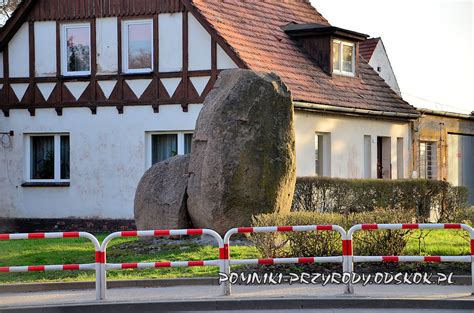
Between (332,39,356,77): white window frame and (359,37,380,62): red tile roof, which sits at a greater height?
(359,37,380,62): red tile roof

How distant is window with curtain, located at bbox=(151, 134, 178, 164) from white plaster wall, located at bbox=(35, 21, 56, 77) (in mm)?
3543

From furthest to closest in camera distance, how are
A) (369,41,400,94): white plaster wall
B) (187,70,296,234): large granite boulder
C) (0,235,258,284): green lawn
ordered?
(369,41,400,94): white plaster wall, (187,70,296,234): large granite boulder, (0,235,258,284): green lawn

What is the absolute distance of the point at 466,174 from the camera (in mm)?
39375

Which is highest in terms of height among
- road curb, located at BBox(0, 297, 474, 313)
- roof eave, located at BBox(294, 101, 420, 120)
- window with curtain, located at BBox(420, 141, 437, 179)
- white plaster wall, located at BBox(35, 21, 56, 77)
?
white plaster wall, located at BBox(35, 21, 56, 77)

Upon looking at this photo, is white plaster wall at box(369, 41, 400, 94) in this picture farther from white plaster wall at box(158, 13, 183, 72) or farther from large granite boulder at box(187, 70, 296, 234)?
large granite boulder at box(187, 70, 296, 234)

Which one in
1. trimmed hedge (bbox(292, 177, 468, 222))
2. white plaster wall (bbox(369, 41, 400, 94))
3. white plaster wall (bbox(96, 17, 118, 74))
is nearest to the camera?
trimmed hedge (bbox(292, 177, 468, 222))

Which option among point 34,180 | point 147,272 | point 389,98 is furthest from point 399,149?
point 147,272

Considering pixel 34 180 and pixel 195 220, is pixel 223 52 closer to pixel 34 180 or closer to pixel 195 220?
pixel 34 180

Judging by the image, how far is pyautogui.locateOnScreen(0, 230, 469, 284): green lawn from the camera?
1666 centimetres

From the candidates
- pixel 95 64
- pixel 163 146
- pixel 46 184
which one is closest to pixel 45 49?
pixel 95 64

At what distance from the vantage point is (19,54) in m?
30.1

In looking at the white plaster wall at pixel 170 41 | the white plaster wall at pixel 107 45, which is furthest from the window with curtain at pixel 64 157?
the white plaster wall at pixel 170 41

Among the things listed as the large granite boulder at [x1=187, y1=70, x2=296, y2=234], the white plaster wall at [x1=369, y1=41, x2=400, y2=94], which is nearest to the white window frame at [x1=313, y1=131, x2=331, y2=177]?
the large granite boulder at [x1=187, y1=70, x2=296, y2=234]

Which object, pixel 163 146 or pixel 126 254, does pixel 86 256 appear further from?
pixel 163 146
